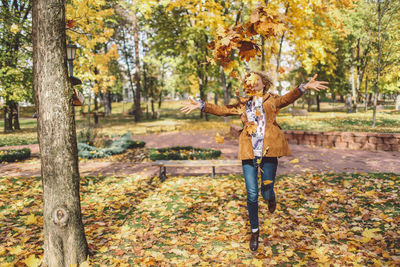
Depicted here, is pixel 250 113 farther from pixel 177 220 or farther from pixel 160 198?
pixel 160 198

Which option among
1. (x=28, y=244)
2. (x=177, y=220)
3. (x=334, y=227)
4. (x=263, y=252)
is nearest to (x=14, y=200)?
(x=28, y=244)

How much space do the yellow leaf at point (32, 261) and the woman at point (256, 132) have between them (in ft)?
7.67

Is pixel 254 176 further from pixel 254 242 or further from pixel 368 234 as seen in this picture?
pixel 368 234

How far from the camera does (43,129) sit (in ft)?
8.73

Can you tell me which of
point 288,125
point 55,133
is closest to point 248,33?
point 55,133

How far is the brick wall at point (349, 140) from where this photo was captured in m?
8.29

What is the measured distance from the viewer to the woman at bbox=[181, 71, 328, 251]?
3.11 meters

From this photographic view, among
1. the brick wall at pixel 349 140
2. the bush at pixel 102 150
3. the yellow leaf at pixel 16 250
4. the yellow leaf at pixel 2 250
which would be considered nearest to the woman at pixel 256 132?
the yellow leaf at pixel 16 250

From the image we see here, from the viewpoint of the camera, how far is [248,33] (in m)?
2.97

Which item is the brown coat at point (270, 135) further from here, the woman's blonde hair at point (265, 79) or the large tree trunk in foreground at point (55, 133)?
the large tree trunk in foreground at point (55, 133)

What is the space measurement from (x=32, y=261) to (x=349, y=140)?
9202mm

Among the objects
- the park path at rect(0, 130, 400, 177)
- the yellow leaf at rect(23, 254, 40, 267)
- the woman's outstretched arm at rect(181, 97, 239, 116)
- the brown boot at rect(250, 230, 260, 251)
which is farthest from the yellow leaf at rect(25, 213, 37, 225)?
the brown boot at rect(250, 230, 260, 251)

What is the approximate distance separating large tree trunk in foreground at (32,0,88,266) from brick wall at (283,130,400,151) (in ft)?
28.9

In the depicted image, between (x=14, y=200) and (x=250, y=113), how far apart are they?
475 centimetres
